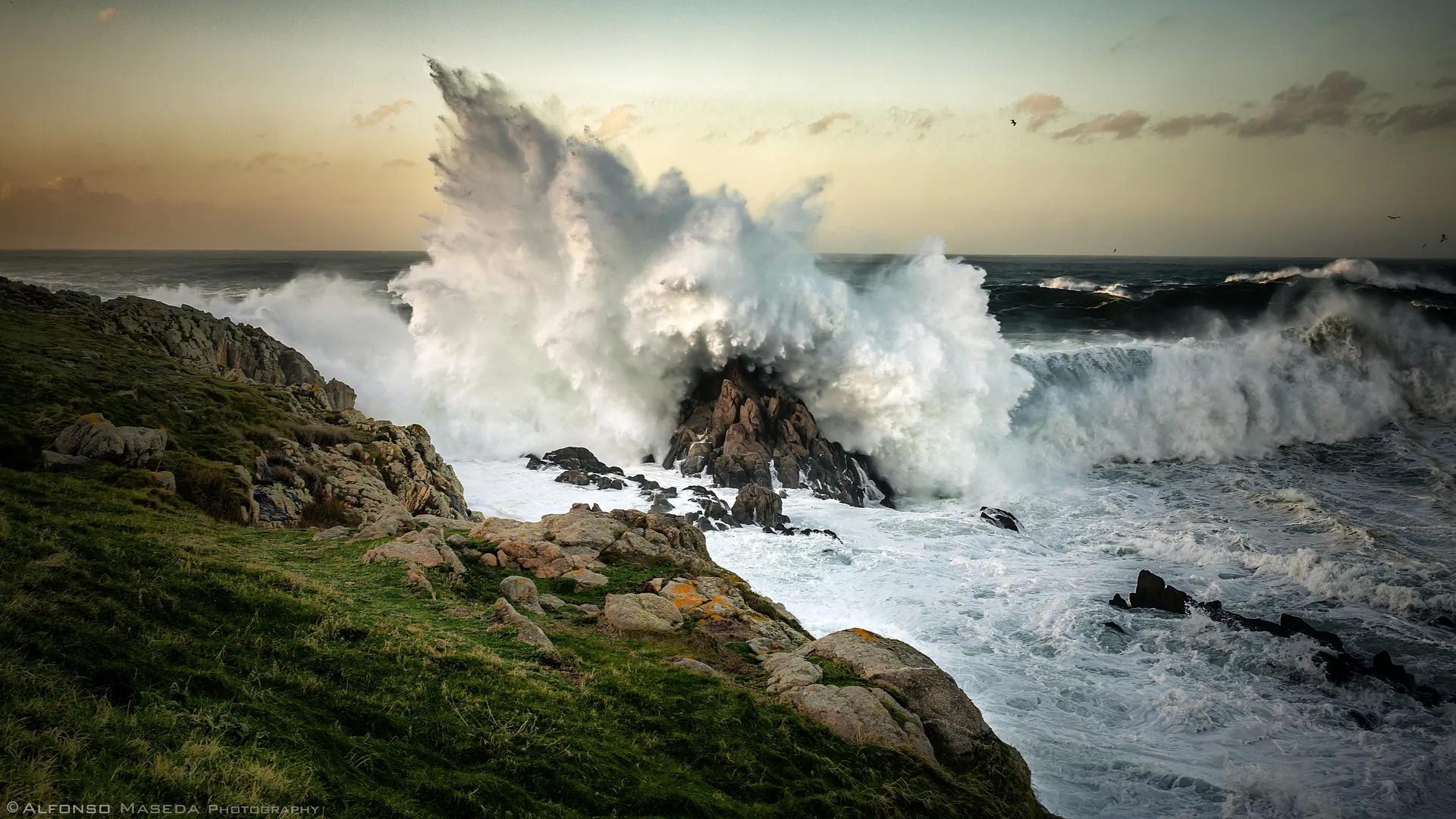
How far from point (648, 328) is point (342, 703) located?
24.4 metres

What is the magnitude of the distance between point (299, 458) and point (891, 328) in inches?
909

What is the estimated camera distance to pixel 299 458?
48.4 feet

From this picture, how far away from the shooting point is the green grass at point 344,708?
398cm

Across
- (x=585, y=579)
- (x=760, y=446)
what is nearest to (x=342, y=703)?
(x=585, y=579)

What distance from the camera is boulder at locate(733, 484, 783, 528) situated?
2211cm

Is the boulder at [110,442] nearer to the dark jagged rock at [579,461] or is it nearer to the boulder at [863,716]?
the boulder at [863,716]

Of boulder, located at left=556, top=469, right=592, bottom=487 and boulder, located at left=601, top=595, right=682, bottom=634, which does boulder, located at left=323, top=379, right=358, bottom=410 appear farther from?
boulder, located at left=601, top=595, right=682, bottom=634

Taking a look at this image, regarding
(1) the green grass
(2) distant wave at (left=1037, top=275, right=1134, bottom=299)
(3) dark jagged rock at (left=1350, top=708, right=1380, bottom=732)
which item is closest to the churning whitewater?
(3) dark jagged rock at (left=1350, top=708, right=1380, bottom=732)

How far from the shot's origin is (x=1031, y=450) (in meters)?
31.8

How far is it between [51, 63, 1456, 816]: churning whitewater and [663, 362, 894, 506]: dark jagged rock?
97 cm

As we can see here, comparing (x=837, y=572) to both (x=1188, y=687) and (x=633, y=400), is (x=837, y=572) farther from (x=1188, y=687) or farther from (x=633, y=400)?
(x=633, y=400)

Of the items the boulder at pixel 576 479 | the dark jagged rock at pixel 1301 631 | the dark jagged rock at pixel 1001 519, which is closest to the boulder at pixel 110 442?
the boulder at pixel 576 479

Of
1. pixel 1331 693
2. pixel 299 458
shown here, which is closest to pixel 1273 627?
pixel 1331 693

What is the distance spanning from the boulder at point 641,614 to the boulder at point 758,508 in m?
11.7
